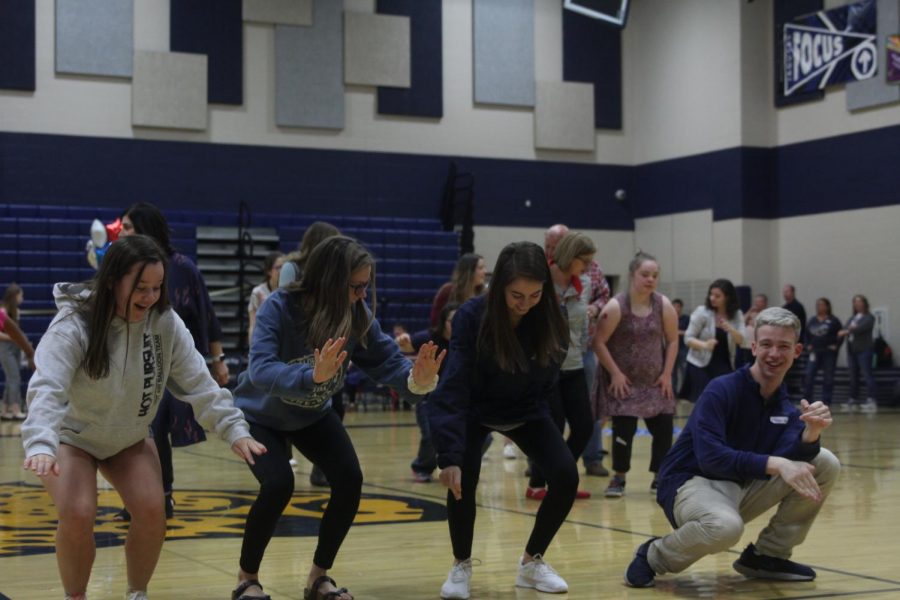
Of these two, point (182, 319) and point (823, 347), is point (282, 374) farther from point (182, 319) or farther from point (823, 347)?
point (823, 347)

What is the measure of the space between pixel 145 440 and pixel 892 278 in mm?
16069

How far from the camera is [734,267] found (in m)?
20.4

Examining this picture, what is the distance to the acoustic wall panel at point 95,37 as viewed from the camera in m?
18.2

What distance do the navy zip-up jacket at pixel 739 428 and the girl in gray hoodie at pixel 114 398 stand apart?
64.7 inches

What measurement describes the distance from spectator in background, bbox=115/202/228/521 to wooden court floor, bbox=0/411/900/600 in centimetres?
45

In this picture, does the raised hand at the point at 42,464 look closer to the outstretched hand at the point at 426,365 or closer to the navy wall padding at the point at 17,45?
the outstretched hand at the point at 426,365

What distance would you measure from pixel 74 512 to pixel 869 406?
14862 mm

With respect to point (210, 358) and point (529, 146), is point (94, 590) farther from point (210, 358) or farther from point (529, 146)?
point (529, 146)

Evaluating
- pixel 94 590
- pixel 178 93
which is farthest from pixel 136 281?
pixel 178 93

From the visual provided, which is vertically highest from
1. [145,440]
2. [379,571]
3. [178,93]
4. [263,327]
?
[178,93]

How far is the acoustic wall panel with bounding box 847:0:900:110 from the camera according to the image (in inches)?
715

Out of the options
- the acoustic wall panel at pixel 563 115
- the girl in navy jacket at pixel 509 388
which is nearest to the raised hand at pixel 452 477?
the girl in navy jacket at pixel 509 388

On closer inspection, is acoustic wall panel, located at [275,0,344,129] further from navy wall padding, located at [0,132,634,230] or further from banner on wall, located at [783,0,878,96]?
banner on wall, located at [783,0,878,96]

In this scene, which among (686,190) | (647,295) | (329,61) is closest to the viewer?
(647,295)
